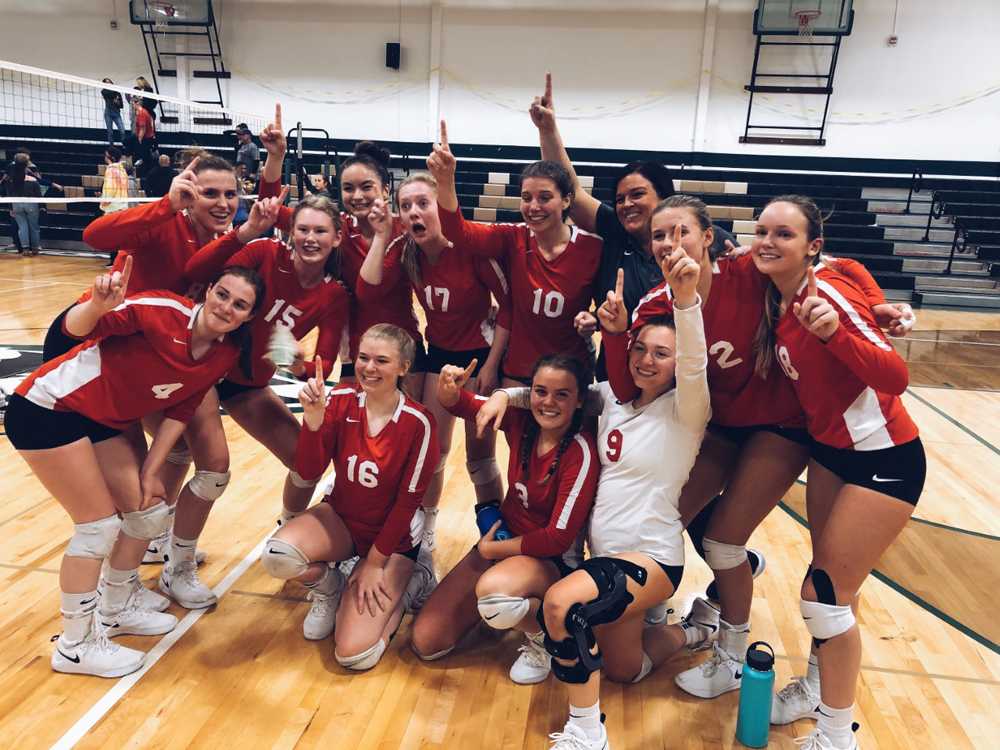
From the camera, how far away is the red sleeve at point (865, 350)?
194cm

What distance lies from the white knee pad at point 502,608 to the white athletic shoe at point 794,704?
0.87 meters

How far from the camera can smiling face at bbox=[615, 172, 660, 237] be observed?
2.61 metres

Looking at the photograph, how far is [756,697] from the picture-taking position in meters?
2.25

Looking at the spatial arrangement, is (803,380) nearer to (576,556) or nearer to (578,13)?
(576,556)

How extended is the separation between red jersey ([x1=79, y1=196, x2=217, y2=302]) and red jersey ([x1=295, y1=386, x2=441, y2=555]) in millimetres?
754

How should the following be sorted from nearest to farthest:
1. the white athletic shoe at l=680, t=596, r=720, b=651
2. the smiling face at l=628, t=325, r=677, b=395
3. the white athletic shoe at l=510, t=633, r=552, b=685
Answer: the smiling face at l=628, t=325, r=677, b=395, the white athletic shoe at l=510, t=633, r=552, b=685, the white athletic shoe at l=680, t=596, r=720, b=651

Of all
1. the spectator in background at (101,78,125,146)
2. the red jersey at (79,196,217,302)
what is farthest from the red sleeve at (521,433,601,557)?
the spectator in background at (101,78,125,146)

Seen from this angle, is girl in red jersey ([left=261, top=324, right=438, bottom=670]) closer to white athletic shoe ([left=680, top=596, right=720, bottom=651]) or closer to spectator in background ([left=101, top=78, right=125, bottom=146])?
white athletic shoe ([left=680, top=596, right=720, bottom=651])

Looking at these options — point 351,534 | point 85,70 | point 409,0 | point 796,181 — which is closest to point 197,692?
point 351,534

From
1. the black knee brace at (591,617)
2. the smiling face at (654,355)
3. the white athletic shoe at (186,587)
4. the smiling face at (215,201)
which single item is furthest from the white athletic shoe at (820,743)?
the smiling face at (215,201)

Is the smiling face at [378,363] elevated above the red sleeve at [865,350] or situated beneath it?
situated beneath

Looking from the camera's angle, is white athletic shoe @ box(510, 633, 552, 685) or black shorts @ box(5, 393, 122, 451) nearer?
black shorts @ box(5, 393, 122, 451)

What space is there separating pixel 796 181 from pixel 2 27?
16.6 m

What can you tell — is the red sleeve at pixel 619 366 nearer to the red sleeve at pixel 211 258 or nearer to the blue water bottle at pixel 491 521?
the blue water bottle at pixel 491 521
